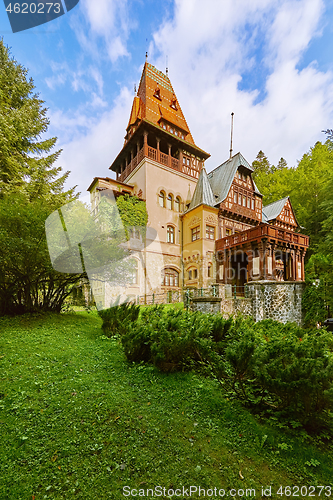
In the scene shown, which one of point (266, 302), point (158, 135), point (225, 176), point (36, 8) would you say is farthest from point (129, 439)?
point (225, 176)

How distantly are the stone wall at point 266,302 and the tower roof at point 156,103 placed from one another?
15743 mm

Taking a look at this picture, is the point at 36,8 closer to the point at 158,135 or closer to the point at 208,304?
the point at 208,304

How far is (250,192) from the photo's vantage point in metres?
21.4

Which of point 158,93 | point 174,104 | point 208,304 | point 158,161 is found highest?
point 158,93

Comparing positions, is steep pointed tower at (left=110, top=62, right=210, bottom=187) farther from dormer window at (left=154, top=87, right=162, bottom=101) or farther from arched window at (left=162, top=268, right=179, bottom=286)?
arched window at (left=162, top=268, right=179, bottom=286)

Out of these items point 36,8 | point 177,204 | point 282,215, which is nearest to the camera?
point 36,8

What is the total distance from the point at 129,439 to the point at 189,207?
60.5ft

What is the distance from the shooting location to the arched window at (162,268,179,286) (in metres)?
18.5

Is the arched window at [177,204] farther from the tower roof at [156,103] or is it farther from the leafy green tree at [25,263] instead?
the leafy green tree at [25,263]

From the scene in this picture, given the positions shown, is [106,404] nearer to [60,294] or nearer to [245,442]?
[245,442]

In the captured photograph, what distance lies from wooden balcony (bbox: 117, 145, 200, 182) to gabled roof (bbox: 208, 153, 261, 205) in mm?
2056

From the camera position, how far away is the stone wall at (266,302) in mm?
12672

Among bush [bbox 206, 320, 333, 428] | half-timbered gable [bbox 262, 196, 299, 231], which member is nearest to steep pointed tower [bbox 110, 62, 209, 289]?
half-timbered gable [bbox 262, 196, 299, 231]

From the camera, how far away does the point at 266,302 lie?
12867 mm
